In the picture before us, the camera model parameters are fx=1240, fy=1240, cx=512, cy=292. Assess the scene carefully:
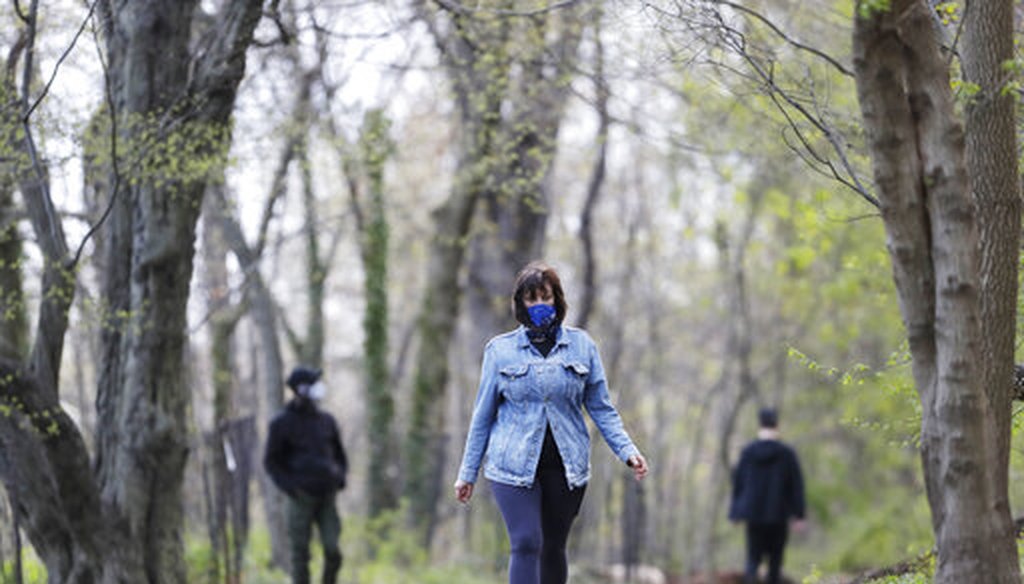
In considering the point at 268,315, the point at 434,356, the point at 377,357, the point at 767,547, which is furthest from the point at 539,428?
the point at 434,356

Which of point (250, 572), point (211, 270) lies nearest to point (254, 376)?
point (211, 270)

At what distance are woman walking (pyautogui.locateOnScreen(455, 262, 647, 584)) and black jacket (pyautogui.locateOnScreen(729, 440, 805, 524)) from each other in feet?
18.9

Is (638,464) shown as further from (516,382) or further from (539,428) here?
(516,382)

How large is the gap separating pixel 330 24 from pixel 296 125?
2.18m

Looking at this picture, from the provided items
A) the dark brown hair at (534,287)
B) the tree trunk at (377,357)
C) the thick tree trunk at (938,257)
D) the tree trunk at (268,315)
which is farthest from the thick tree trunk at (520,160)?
the thick tree trunk at (938,257)

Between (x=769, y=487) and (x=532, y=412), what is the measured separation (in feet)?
20.3

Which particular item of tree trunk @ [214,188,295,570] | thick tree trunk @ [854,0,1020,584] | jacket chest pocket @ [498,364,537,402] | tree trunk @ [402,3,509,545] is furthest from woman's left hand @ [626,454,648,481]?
tree trunk @ [402,3,509,545]

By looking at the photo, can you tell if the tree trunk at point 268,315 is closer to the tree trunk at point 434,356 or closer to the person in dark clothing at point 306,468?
the tree trunk at point 434,356

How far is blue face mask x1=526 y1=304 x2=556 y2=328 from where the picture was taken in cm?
632

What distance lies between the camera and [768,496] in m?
11.8

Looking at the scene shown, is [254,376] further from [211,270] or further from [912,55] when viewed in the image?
[912,55]

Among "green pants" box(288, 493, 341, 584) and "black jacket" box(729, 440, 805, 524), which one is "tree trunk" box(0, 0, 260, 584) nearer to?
"green pants" box(288, 493, 341, 584)

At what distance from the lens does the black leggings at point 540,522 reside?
6.02 metres

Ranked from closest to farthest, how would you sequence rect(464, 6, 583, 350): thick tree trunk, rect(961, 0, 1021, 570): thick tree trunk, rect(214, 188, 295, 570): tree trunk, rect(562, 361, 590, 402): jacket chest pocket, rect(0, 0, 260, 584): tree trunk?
rect(961, 0, 1021, 570): thick tree trunk
rect(562, 361, 590, 402): jacket chest pocket
rect(0, 0, 260, 584): tree trunk
rect(464, 6, 583, 350): thick tree trunk
rect(214, 188, 295, 570): tree trunk
